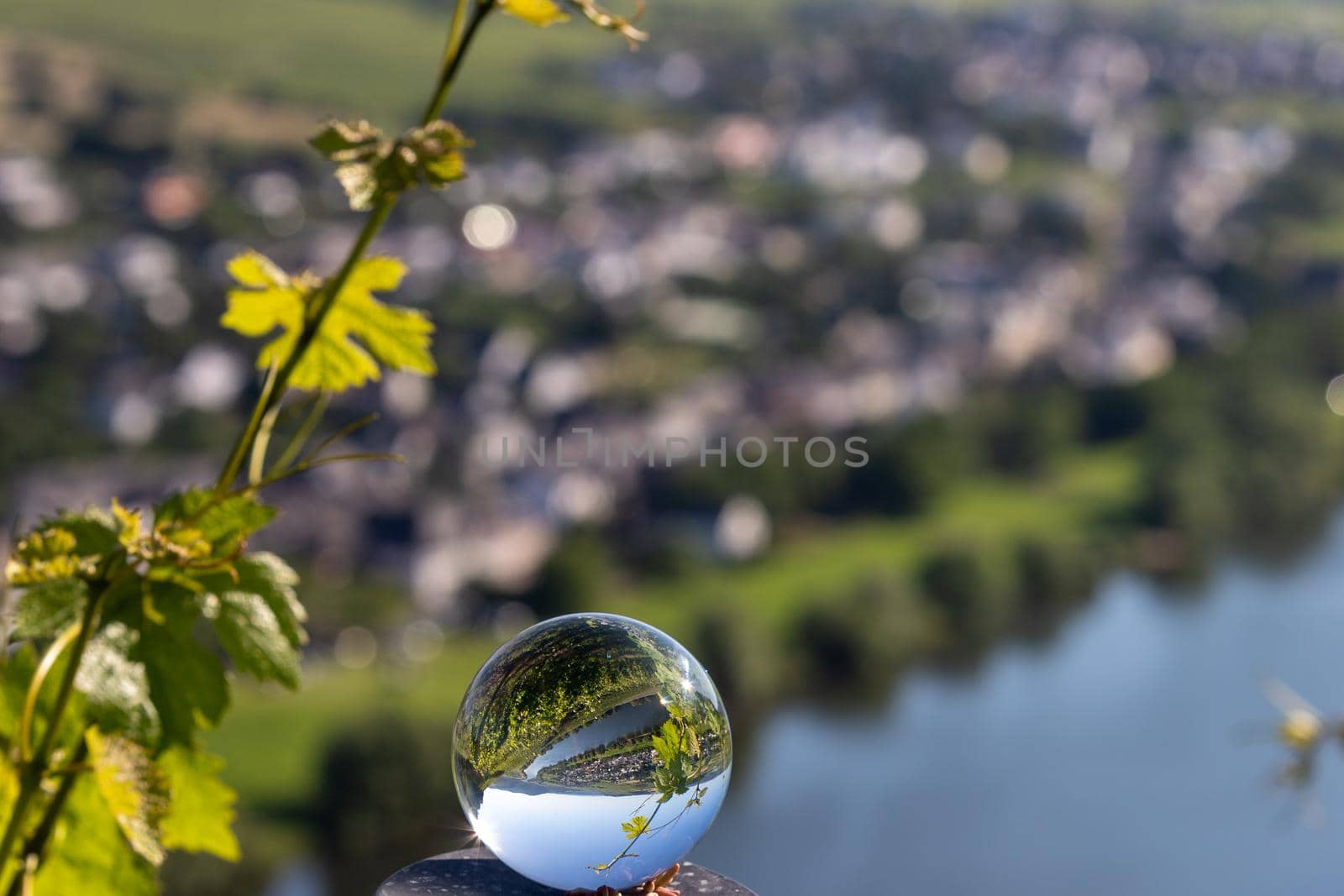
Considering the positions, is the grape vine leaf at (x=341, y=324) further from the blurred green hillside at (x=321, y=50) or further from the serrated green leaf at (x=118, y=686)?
the blurred green hillside at (x=321, y=50)

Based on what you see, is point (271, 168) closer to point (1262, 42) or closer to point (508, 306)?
point (508, 306)

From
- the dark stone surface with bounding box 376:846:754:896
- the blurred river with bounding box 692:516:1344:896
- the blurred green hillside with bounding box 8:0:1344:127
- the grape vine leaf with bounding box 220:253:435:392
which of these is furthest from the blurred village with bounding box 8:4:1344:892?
the grape vine leaf with bounding box 220:253:435:392

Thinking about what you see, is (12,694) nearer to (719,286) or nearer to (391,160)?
(391,160)

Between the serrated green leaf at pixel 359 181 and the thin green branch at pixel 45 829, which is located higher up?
the serrated green leaf at pixel 359 181

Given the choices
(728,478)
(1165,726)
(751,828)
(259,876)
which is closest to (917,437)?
(728,478)

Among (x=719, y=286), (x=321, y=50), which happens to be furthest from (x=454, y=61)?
(x=321, y=50)

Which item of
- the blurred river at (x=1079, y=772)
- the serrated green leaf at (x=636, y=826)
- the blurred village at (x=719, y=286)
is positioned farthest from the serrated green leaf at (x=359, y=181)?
the blurred village at (x=719, y=286)
